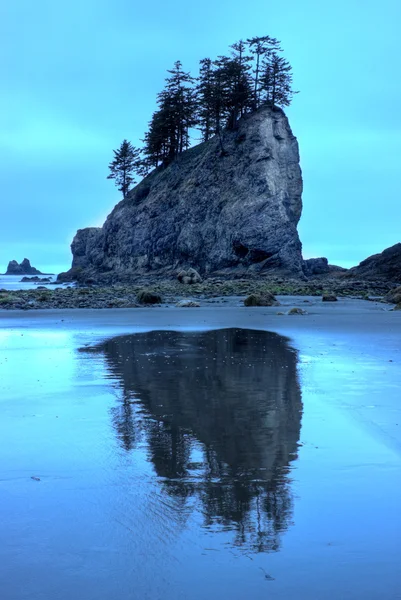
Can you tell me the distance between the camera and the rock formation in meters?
60.1

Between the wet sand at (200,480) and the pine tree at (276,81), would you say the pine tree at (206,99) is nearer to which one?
the pine tree at (276,81)

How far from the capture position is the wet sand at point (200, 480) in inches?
118

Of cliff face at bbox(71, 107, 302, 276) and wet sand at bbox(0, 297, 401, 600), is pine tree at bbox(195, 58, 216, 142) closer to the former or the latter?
cliff face at bbox(71, 107, 302, 276)

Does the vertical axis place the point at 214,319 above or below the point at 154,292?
below

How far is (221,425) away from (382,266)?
60561 mm

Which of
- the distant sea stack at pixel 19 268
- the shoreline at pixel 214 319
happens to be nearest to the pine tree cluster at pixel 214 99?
the shoreline at pixel 214 319

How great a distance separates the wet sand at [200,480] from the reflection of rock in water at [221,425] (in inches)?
0.8

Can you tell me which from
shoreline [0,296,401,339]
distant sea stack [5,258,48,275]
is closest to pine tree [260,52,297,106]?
shoreline [0,296,401,339]

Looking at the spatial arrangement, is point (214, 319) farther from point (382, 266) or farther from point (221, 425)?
point (382, 266)

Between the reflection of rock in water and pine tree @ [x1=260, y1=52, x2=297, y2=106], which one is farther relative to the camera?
pine tree @ [x1=260, y1=52, x2=297, y2=106]

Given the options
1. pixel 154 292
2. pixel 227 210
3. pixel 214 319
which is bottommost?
pixel 214 319

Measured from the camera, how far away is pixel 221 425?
6.16 meters

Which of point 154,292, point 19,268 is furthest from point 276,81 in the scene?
point 19,268

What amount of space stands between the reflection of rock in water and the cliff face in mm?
46303
